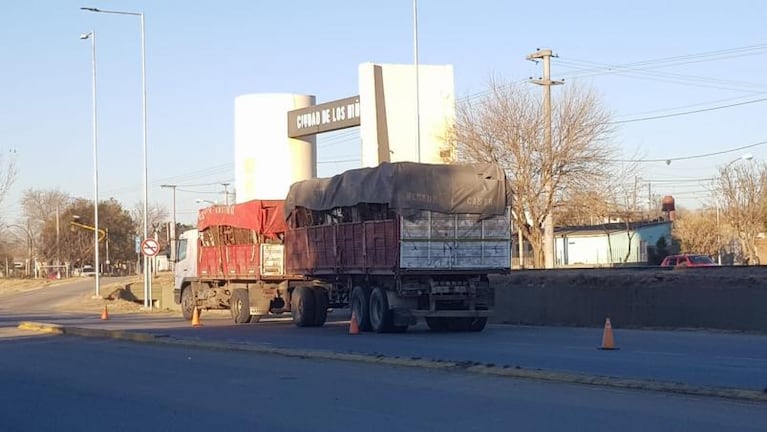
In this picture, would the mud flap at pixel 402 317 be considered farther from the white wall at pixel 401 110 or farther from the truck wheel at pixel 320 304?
the white wall at pixel 401 110

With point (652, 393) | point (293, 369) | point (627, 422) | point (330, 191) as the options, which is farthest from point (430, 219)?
point (627, 422)

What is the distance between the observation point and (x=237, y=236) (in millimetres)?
30562

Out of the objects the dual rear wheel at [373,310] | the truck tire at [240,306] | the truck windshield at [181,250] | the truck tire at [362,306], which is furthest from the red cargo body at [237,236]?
the dual rear wheel at [373,310]

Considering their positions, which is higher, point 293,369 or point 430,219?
point 430,219

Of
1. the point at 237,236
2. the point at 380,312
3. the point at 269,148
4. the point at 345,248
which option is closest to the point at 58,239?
the point at 269,148

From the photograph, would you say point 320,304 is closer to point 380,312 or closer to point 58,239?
point 380,312

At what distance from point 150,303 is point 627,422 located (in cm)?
3597

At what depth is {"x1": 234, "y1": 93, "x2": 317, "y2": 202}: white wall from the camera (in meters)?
41.5

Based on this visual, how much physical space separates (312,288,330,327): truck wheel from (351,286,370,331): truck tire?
8.35 ft

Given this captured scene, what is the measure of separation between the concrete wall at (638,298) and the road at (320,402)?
35.7ft

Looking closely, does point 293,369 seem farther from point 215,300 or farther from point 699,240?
point 699,240

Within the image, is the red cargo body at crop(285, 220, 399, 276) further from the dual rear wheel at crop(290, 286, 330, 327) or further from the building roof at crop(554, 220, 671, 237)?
the building roof at crop(554, 220, 671, 237)

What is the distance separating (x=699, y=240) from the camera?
60.0 m

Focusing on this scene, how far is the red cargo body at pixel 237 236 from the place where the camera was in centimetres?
2892
